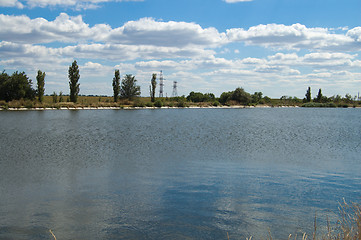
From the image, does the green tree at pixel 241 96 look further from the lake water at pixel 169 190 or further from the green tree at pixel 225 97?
the lake water at pixel 169 190

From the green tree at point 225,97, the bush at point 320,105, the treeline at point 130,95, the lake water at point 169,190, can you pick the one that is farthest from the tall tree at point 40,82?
the bush at point 320,105

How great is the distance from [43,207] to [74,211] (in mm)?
855

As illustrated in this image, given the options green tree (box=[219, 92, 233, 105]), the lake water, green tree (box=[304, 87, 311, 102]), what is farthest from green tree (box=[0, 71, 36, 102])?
green tree (box=[304, 87, 311, 102])

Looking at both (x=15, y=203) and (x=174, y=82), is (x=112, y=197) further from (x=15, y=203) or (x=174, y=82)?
(x=174, y=82)

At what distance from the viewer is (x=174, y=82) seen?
96938 millimetres

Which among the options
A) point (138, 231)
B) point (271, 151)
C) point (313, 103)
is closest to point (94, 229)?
point (138, 231)

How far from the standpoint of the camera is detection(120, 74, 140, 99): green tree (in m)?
76.9

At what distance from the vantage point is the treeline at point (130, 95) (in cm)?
5578

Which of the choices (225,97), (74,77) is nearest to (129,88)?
(74,77)

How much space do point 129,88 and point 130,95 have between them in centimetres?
171

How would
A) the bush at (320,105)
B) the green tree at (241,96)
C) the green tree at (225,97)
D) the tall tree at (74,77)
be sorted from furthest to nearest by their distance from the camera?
1. the bush at (320,105)
2. the green tree at (225,97)
3. the green tree at (241,96)
4. the tall tree at (74,77)

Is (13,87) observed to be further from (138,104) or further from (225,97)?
(225,97)

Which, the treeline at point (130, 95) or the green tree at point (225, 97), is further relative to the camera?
the green tree at point (225, 97)

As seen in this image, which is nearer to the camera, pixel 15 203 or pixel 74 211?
pixel 74 211
